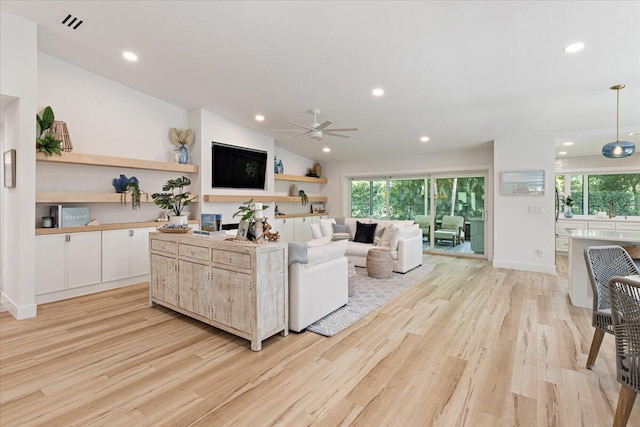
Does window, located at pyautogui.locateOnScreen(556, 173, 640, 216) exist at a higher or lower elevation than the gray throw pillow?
higher

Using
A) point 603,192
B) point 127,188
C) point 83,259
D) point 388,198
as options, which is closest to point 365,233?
point 388,198

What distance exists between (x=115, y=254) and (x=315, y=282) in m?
3.28

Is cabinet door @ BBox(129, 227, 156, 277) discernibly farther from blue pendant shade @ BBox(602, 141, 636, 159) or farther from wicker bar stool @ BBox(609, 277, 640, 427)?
blue pendant shade @ BBox(602, 141, 636, 159)

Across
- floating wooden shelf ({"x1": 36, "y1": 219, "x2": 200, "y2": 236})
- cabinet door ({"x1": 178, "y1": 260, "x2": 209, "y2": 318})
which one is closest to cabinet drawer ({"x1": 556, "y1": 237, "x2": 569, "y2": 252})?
cabinet door ({"x1": 178, "y1": 260, "x2": 209, "y2": 318})

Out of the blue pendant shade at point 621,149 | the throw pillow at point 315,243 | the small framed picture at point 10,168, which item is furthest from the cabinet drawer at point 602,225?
the small framed picture at point 10,168

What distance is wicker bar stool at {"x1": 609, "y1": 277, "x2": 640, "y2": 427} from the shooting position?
5.15 ft

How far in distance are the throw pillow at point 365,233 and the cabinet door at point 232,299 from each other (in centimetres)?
377

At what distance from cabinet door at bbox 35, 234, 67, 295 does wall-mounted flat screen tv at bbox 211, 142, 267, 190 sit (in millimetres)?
2496

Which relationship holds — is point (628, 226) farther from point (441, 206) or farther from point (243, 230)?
point (243, 230)

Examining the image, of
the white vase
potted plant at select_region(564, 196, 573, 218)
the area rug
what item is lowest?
the area rug

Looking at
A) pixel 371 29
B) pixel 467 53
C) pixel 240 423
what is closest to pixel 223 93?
pixel 371 29

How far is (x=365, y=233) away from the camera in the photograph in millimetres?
6273

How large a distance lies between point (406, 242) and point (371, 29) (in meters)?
3.58

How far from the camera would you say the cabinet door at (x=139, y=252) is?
4.78 m
